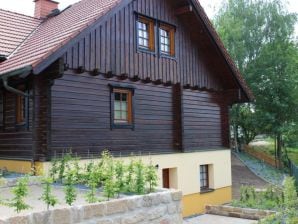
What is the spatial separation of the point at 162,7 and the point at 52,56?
533cm

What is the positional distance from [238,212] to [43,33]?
805 centimetres

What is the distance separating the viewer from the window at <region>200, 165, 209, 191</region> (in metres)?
14.3

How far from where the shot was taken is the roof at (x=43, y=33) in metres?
9.04

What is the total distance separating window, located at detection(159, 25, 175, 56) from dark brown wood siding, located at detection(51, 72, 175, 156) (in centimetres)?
122

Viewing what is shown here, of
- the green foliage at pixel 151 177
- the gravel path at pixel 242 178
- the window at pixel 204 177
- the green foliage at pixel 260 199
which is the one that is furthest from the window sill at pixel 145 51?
the gravel path at pixel 242 178

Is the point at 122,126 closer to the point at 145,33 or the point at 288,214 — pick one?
the point at 145,33

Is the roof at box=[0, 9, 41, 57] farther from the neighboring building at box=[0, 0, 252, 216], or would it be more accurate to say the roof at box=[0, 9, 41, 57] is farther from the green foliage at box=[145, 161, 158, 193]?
the green foliage at box=[145, 161, 158, 193]

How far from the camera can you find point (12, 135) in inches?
411

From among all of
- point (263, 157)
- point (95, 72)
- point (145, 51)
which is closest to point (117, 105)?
point (95, 72)

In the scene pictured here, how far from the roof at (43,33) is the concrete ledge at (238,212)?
15.5ft

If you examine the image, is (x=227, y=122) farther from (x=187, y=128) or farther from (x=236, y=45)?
(x=236, y=45)

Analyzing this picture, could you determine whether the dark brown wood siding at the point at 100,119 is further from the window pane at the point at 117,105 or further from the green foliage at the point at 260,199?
the green foliage at the point at 260,199

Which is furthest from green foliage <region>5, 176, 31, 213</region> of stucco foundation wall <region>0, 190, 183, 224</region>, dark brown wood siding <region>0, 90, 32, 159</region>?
dark brown wood siding <region>0, 90, 32, 159</region>

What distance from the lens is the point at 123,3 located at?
1083cm
